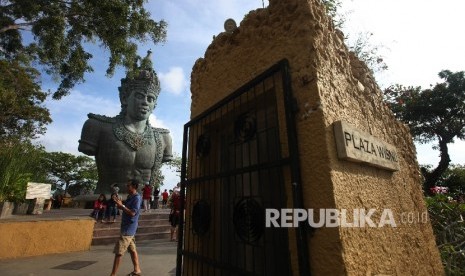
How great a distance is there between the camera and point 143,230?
9617 mm

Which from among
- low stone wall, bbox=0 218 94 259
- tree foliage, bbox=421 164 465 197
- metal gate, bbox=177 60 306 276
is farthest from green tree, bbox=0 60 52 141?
tree foliage, bbox=421 164 465 197

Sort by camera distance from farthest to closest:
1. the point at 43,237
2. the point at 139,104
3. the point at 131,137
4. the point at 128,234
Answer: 1. the point at 139,104
2. the point at 131,137
3. the point at 43,237
4. the point at 128,234

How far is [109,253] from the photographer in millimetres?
6914

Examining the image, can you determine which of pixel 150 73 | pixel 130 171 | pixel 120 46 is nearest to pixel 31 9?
pixel 120 46

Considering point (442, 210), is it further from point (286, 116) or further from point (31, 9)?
point (31, 9)

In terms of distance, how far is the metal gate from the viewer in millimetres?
1839

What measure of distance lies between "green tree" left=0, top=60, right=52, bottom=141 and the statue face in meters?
6.15

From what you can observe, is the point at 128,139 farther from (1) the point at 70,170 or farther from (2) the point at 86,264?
(1) the point at 70,170

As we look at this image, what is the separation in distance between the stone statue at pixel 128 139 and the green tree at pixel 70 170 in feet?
92.1

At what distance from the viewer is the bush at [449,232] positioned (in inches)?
151

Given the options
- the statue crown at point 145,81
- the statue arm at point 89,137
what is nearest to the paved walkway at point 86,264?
the statue arm at point 89,137

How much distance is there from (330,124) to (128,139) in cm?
1427

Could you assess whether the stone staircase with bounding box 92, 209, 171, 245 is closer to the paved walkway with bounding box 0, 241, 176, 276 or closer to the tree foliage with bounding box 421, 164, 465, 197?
the paved walkway with bounding box 0, 241, 176, 276

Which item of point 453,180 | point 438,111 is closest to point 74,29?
point 438,111
